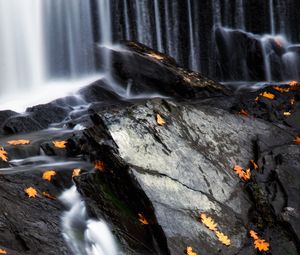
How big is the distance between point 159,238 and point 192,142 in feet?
4.43

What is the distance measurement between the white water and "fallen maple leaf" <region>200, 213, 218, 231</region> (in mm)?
834

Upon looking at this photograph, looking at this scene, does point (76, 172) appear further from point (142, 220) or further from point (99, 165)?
point (142, 220)

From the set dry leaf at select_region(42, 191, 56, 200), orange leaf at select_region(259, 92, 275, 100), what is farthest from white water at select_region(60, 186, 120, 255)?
orange leaf at select_region(259, 92, 275, 100)

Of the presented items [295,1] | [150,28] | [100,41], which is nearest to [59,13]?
[100,41]

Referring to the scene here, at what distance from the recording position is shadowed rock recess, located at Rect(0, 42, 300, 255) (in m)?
3.98

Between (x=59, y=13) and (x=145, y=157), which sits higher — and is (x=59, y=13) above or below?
above

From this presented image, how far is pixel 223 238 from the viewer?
4.06 m

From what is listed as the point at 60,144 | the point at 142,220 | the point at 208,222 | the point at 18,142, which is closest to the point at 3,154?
the point at 18,142

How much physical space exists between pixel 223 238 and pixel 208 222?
0.64ft

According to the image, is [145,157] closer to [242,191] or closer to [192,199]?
[192,199]

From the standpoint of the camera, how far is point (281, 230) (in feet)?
13.9

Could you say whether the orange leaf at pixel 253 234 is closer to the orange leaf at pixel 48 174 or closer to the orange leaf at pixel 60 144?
the orange leaf at pixel 48 174

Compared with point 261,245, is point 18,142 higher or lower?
higher

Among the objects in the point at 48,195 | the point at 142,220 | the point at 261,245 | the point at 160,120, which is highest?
the point at 160,120
